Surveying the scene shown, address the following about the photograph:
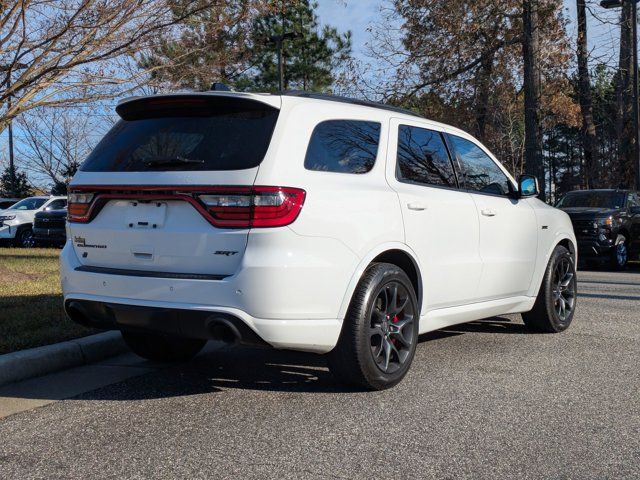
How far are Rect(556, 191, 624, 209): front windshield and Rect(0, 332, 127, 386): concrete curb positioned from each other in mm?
12956

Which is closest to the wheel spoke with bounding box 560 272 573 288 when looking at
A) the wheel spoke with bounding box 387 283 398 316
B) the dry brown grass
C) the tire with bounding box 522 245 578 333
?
the tire with bounding box 522 245 578 333

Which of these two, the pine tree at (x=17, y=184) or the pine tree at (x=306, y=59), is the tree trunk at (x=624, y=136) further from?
the pine tree at (x=17, y=184)

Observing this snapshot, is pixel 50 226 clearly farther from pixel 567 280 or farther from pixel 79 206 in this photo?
pixel 79 206

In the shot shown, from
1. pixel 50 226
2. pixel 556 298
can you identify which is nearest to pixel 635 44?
pixel 556 298

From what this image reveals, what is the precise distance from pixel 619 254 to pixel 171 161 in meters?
13.2

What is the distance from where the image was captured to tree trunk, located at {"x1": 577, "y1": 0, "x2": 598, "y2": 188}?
21344mm

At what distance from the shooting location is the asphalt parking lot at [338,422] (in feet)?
11.3

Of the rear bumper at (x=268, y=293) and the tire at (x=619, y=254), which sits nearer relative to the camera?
the rear bumper at (x=268, y=293)

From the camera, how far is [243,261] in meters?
4.00

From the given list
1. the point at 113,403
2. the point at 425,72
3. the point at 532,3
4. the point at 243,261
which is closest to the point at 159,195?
the point at 243,261

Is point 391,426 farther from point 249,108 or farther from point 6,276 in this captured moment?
point 6,276

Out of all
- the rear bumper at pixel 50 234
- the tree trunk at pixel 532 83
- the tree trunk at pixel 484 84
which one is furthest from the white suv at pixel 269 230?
the tree trunk at pixel 484 84

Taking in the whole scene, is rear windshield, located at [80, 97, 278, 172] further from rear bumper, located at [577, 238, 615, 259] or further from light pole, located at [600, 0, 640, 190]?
light pole, located at [600, 0, 640, 190]

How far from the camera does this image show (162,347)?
5.51m
